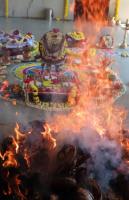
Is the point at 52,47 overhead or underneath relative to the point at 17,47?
overhead

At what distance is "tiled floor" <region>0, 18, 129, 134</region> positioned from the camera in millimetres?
9629

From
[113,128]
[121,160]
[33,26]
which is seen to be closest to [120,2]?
[33,26]

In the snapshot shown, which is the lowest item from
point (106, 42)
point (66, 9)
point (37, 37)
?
point (37, 37)

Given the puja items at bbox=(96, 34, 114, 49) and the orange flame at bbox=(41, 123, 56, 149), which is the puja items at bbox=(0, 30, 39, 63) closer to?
the puja items at bbox=(96, 34, 114, 49)

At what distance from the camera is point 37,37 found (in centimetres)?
1593

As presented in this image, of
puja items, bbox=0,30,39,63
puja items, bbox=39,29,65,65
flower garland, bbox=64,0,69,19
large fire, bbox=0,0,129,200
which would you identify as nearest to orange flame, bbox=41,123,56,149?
large fire, bbox=0,0,129,200

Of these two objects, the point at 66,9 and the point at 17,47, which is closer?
the point at 17,47

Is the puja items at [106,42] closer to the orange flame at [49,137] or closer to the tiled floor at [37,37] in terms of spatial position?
the tiled floor at [37,37]

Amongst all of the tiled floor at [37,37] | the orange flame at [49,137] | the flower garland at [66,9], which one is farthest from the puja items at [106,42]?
the orange flame at [49,137]

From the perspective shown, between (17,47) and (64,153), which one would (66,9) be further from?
(64,153)

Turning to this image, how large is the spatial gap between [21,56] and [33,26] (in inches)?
179

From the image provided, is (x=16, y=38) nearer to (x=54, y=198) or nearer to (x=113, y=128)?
(x=113, y=128)

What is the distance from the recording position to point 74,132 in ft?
25.9

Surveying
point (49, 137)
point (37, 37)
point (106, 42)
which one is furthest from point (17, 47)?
point (49, 137)
